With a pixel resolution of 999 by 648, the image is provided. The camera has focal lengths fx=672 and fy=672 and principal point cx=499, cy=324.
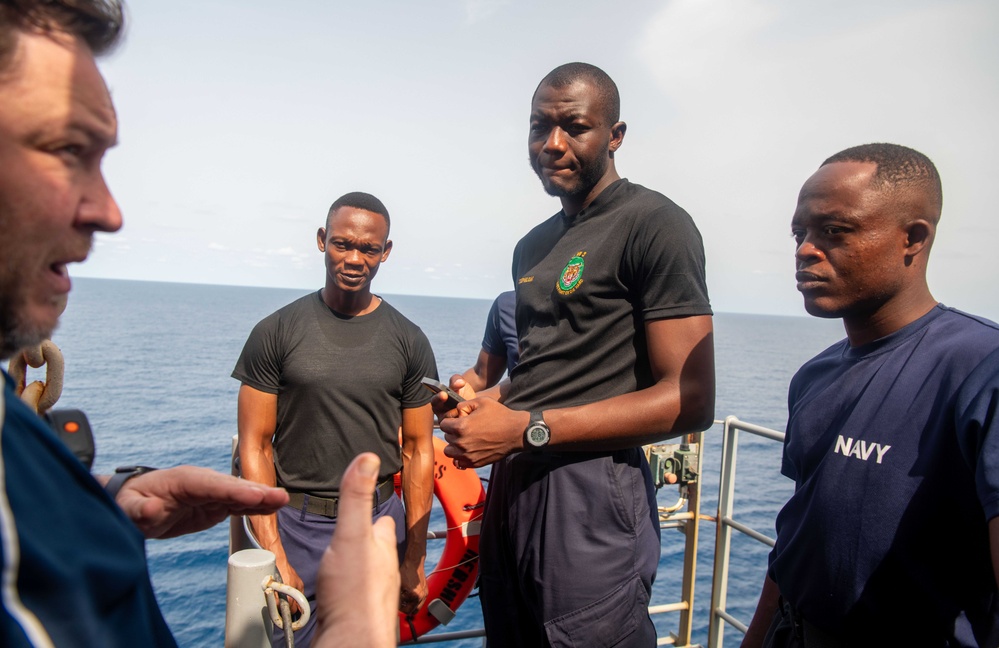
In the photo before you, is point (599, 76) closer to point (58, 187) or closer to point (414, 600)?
point (58, 187)

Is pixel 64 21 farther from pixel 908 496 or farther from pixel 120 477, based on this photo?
pixel 908 496

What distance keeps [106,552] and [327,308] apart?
8.89 ft

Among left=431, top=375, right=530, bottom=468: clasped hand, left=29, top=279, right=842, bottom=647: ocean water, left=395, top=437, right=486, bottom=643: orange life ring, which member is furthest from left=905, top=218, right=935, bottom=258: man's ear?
left=29, top=279, right=842, bottom=647: ocean water

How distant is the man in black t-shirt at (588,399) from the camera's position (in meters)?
1.99

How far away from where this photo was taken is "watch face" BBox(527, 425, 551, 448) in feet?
6.49

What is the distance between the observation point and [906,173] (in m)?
1.81

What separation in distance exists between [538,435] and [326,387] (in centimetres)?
158

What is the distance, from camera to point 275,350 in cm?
324

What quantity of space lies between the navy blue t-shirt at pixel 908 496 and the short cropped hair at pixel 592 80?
1138 millimetres

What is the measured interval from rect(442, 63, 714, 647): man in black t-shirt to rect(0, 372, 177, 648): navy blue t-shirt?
3.90 feet

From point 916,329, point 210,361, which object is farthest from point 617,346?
point 210,361

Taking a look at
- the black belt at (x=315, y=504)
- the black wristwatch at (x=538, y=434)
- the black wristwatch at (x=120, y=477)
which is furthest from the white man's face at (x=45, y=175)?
the black belt at (x=315, y=504)

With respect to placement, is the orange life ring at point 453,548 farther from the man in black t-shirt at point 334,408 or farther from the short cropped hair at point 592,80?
the short cropped hair at point 592,80

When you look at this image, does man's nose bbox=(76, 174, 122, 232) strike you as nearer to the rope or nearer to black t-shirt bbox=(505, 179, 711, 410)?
the rope
